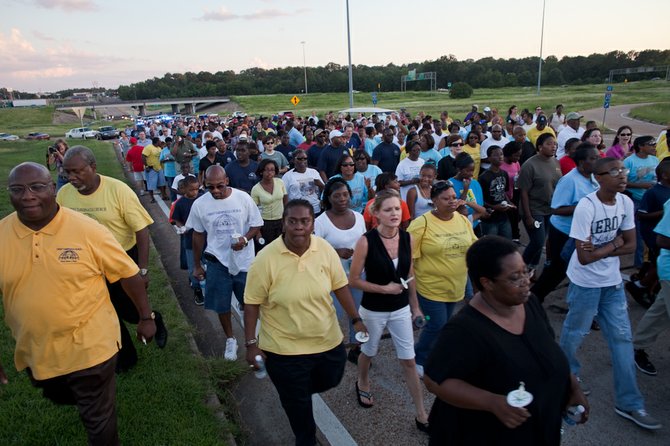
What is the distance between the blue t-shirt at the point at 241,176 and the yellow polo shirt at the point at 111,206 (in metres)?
3.31

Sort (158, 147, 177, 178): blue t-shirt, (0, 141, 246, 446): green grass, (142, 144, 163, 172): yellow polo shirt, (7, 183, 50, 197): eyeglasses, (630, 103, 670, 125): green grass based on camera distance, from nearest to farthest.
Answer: (7, 183, 50, 197): eyeglasses < (0, 141, 246, 446): green grass < (158, 147, 177, 178): blue t-shirt < (142, 144, 163, 172): yellow polo shirt < (630, 103, 670, 125): green grass

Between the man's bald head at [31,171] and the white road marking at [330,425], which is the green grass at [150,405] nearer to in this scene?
the white road marking at [330,425]

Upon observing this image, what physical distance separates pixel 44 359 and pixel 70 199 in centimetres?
194

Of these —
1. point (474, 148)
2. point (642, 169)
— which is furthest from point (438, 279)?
point (474, 148)

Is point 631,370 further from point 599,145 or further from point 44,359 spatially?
point 599,145

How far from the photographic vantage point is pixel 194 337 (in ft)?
18.6

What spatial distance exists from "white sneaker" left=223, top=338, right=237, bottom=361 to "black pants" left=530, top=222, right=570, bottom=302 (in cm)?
367

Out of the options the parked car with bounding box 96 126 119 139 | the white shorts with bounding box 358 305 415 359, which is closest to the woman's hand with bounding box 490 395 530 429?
the white shorts with bounding box 358 305 415 359

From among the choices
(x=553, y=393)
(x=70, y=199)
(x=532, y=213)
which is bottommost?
(x=532, y=213)

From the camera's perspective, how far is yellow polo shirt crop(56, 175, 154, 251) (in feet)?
14.3

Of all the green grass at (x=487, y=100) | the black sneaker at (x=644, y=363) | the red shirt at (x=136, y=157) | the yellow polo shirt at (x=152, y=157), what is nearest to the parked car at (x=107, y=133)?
the green grass at (x=487, y=100)

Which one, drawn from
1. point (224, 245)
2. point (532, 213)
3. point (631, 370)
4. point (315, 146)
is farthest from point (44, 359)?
point (315, 146)

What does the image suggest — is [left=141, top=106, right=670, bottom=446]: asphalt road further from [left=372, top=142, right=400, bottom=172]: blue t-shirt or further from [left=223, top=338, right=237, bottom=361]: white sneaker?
[left=372, top=142, right=400, bottom=172]: blue t-shirt

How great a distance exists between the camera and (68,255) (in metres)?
2.85
